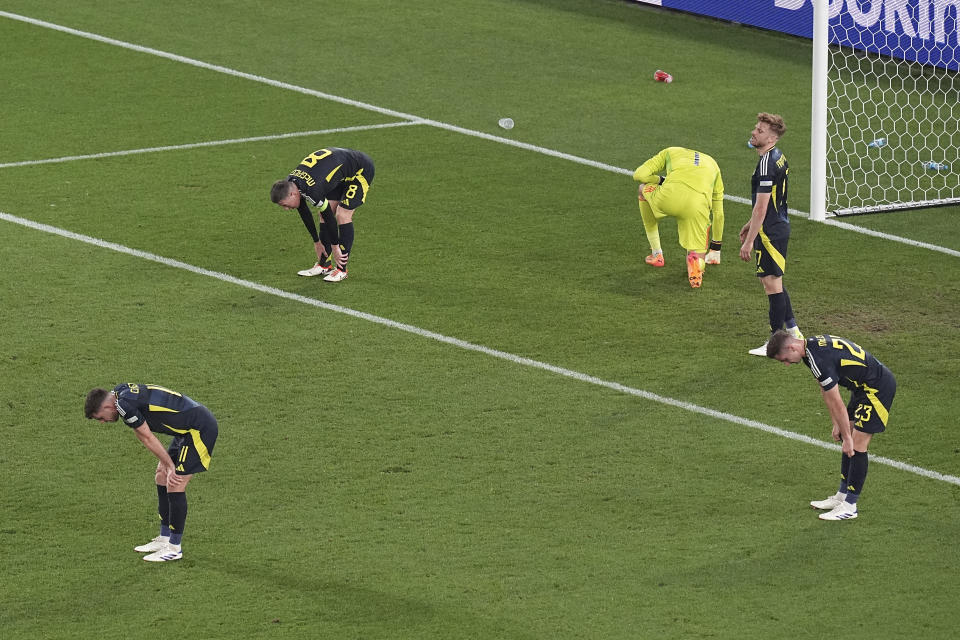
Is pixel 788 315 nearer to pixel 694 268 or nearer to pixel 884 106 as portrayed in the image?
pixel 694 268

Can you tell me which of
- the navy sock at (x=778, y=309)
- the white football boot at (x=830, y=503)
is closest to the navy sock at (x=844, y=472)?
the white football boot at (x=830, y=503)

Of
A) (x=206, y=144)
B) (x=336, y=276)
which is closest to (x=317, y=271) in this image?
(x=336, y=276)

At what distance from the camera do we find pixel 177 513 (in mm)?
9133

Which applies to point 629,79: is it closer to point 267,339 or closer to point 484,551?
point 267,339

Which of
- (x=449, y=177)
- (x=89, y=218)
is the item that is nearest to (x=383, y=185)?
(x=449, y=177)

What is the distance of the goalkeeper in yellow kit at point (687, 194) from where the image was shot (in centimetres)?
1363

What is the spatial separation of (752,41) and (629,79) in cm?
283

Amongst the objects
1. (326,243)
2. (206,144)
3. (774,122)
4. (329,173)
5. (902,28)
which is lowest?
(326,243)

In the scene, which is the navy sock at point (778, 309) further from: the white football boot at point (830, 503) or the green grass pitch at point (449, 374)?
the white football boot at point (830, 503)

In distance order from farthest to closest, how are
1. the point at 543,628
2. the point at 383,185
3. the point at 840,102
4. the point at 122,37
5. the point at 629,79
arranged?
the point at 122,37, the point at 629,79, the point at 840,102, the point at 383,185, the point at 543,628

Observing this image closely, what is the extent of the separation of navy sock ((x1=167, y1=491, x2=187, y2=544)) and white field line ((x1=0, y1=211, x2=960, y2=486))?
12.3 feet

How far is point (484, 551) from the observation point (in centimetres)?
938

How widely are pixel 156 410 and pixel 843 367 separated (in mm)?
3967

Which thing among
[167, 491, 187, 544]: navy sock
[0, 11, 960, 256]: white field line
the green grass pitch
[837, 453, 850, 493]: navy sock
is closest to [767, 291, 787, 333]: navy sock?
the green grass pitch
